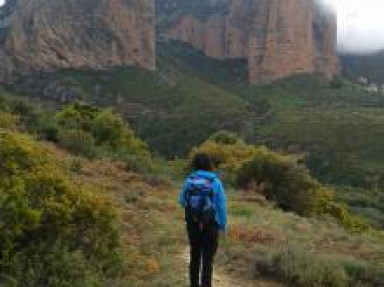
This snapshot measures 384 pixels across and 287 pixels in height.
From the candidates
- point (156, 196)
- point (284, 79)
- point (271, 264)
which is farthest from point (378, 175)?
point (284, 79)

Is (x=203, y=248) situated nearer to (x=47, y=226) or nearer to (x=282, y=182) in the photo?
(x=47, y=226)

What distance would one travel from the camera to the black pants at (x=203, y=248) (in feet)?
30.5

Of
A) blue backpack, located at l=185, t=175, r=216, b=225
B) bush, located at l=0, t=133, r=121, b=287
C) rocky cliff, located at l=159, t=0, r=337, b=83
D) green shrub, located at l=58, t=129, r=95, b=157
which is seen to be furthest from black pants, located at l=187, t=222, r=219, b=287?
rocky cliff, located at l=159, t=0, r=337, b=83

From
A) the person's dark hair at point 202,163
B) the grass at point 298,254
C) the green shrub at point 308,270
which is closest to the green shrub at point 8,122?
the grass at point 298,254

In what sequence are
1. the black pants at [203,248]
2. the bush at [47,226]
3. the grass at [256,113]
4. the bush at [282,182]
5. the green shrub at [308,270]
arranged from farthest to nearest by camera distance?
the grass at [256,113] → the bush at [282,182] → the green shrub at [308,270] → the black pants at [203,248] → the bush at [47,226]

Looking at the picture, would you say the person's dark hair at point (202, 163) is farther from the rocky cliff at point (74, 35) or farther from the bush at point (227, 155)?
the rocky cliff at point (74, 35)

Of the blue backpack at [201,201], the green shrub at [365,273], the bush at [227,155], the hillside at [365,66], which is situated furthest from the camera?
the hillside at [365,66]

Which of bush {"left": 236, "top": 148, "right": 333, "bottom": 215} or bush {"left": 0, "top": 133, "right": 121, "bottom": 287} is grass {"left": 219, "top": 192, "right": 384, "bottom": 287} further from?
bush {"left": 236, "top": 148, "right": 333, "bottom": 215}

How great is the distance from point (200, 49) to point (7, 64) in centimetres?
5285

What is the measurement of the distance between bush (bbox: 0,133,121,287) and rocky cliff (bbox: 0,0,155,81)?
9857cm

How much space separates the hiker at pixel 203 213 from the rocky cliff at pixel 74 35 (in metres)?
99.0

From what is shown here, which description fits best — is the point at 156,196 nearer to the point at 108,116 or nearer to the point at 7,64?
the point at 108,116

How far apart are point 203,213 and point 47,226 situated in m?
1.67

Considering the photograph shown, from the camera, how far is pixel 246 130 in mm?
84688
